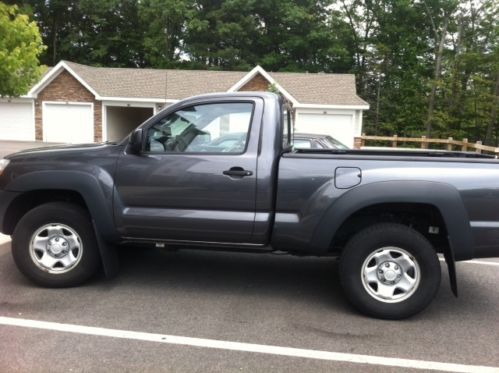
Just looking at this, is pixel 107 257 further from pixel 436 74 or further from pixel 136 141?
pixel 436 74

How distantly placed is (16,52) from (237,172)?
392 inches

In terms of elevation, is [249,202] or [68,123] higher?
[249,202]

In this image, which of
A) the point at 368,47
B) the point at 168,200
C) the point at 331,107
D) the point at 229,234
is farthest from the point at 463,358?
the point at 368,47

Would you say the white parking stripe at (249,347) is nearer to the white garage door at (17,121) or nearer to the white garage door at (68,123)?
the white garage door at (68,123)

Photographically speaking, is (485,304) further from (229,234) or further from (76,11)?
(76,11)

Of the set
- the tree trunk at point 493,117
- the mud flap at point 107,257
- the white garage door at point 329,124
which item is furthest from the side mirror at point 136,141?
the tree trunk at point 493,117

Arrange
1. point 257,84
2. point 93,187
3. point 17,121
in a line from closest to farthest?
point 93,187 → point 257,84 → point 17,121

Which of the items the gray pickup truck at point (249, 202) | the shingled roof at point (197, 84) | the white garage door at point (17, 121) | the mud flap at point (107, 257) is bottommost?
the white garage door at point (17, 121)

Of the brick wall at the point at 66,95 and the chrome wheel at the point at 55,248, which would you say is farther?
the brick wall at the point at 66,95

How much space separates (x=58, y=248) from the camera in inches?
192

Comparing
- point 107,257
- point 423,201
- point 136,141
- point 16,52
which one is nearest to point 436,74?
point 16,52

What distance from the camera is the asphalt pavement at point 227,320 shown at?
356 cm

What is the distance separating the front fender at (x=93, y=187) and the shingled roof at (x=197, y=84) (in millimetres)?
21575

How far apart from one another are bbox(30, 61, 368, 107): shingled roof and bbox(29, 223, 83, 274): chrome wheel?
21.6m
